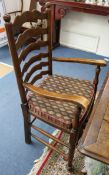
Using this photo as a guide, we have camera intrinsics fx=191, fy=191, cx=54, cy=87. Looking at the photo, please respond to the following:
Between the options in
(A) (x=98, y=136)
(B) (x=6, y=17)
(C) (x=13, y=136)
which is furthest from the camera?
(C) (x=13, y=136)

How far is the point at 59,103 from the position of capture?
1346 mm

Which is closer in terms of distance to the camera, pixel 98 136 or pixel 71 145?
pixel 98 136

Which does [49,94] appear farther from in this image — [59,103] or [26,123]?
[26,123]

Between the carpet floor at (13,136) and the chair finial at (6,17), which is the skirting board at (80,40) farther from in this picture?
the chair finial at (6,17)

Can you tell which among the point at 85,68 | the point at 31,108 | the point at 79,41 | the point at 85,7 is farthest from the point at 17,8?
the point at 31,108

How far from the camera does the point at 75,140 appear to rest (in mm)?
1252

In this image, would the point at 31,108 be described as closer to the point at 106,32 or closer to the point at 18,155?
the point at 18,155

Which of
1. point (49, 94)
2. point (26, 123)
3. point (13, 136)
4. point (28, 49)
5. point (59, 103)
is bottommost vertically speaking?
point (13, 136)

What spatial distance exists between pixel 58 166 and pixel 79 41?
232cm

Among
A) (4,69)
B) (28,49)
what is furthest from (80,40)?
(28,49)

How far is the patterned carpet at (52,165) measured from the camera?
4.58ft

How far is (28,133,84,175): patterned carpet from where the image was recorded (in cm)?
140

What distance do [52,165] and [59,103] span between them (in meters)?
0.48

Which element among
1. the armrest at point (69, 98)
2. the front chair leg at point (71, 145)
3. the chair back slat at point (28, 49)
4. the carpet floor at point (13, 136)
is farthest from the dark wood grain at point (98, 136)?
the carpet floor at point (13, 136)
